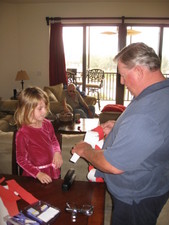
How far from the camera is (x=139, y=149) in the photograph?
833mm

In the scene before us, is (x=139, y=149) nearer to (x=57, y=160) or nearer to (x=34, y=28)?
(x=57, y=160)

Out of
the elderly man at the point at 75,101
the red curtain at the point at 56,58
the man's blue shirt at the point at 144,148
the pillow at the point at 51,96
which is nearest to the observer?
the man's blue shirt at the point at 144,148

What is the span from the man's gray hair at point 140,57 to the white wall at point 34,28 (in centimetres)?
514

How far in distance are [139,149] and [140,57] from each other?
1.33 ft

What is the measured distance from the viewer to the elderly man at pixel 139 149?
83cm

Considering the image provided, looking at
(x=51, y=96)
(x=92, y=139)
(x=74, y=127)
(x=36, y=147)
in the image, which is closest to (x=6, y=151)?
(x=36, y=147)

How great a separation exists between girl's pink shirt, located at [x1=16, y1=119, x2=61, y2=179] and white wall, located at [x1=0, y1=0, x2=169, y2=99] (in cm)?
478

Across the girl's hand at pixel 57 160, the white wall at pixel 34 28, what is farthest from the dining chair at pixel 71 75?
the girl's hand at pixel 57 160

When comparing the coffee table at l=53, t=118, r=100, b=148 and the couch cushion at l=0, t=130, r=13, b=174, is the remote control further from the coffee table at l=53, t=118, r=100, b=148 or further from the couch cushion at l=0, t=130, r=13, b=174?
the coffee table at l=53, t=118, r=100, b=148

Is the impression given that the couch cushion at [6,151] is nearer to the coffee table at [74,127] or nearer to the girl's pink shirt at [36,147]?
the girl's pink shirt at [36,147]

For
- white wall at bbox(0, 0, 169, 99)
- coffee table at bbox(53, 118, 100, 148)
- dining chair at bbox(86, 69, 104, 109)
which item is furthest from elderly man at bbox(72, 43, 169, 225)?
dining chair at bbox(86, 69, 104, 109)

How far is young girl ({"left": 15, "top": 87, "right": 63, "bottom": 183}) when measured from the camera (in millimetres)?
1400

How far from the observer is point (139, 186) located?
98 centimetres

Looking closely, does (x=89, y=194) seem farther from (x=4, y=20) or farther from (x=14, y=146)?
(x=4, y=20)
